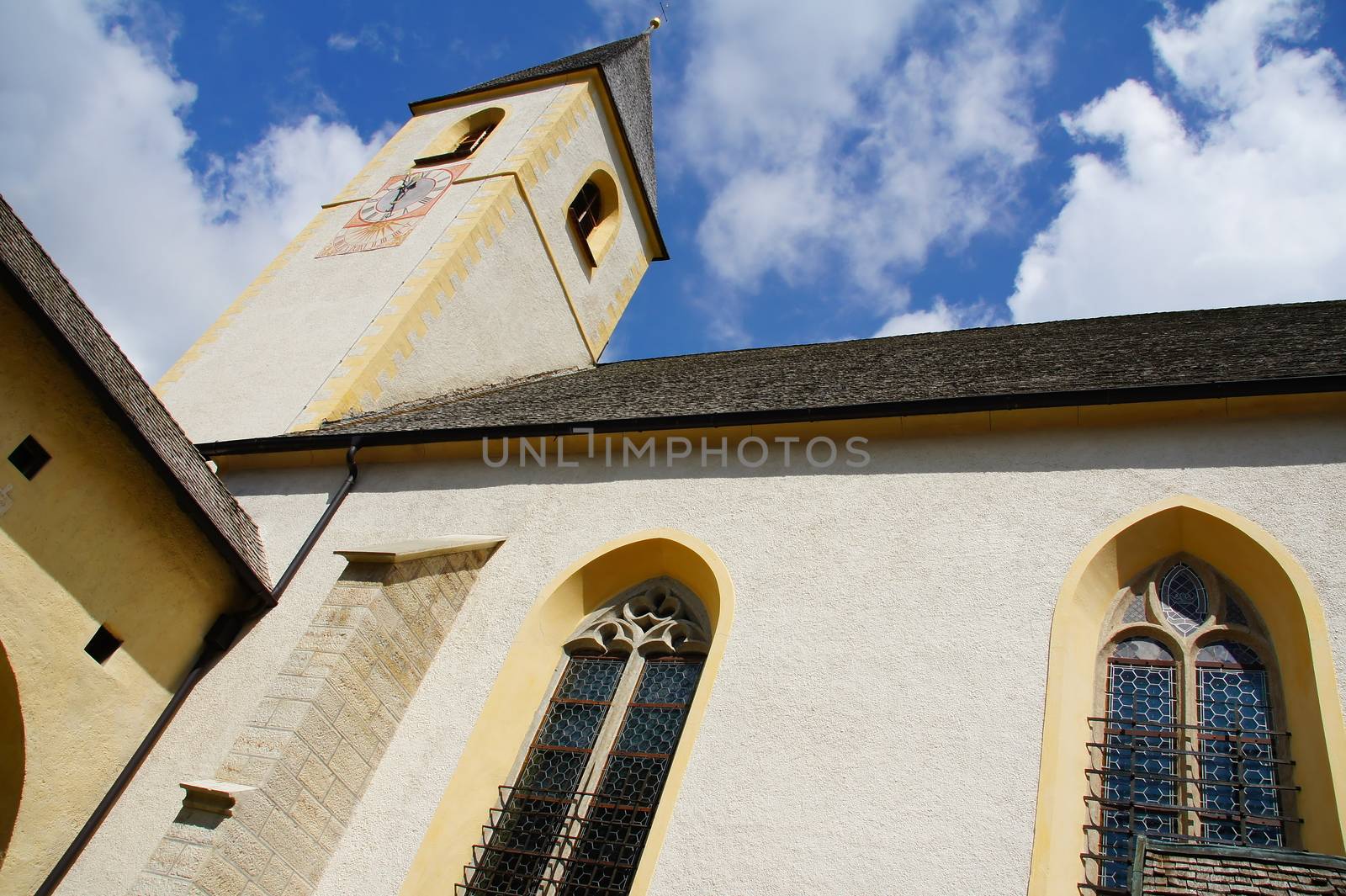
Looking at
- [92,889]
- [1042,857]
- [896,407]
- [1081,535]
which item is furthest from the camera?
[896,407]

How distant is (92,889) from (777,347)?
9714mm

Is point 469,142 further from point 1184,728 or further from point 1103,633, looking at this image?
point 1184,728

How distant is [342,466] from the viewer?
8750 mm

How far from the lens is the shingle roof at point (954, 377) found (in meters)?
6.40

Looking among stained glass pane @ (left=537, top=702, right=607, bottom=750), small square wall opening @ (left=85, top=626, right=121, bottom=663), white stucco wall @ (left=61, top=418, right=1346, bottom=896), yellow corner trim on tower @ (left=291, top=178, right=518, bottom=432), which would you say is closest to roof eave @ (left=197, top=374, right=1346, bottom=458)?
white stucco wall @ (left=61, top=418, right=1346, bottom=896)

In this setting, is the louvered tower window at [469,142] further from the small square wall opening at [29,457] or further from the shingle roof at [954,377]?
the small square wall opening at [29,457]

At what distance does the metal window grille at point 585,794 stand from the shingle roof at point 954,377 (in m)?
2.12

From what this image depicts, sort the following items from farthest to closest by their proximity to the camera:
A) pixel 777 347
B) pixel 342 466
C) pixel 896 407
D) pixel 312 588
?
pixel 777 347 < pixel 342 466 < pixel 312 588 < pixel 896 407

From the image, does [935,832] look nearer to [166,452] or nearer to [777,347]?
[166,452]

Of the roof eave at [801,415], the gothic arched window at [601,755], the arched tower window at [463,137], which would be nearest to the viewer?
the gothic arched window at [601,755]

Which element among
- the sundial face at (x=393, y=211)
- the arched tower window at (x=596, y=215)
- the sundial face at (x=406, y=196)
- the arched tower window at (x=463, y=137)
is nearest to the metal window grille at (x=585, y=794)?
the sundial face at (x=393, y=211)

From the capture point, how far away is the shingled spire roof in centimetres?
1605

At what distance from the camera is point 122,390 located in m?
6.70

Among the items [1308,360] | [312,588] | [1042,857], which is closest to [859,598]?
[1042,857]
